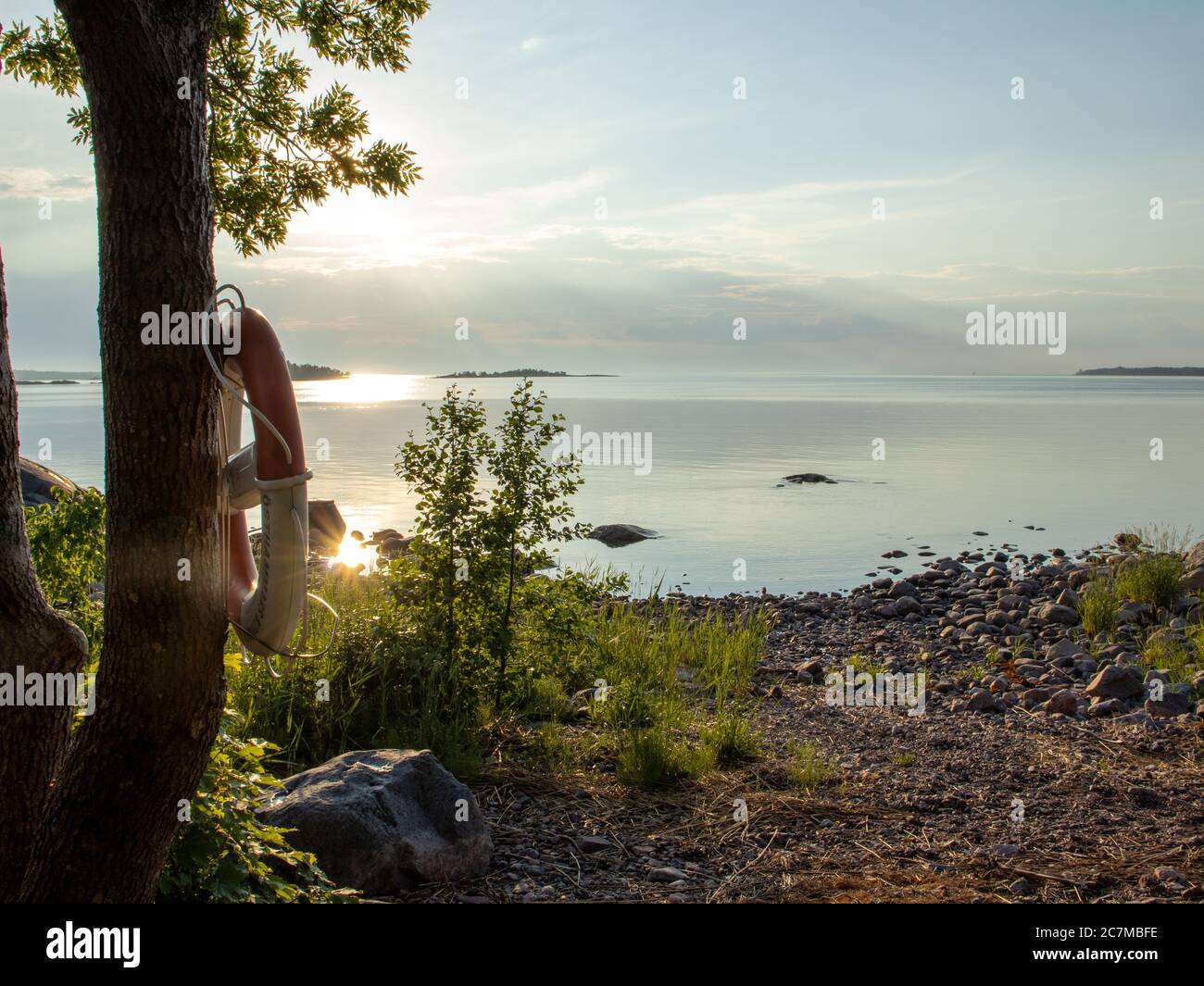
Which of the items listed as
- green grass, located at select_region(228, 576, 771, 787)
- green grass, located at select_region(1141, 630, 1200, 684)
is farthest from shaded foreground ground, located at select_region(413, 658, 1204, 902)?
green grass, located at select_region(1141, 630, 1200, 684)

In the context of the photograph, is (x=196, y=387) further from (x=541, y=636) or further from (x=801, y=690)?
(x=801, y=690)

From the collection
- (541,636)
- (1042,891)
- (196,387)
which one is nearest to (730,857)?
(1042,891)

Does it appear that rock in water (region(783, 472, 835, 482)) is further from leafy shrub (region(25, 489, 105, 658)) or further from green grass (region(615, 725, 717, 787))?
leafy shrub (region(25, 489, 105, 658))

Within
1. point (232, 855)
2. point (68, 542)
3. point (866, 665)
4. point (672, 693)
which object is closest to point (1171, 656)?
point (866, 665)

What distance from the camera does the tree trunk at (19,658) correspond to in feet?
9.57

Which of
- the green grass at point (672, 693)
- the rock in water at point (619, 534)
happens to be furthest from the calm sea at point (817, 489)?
the green grass at point (672, 693)

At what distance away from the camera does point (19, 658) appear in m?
2.92

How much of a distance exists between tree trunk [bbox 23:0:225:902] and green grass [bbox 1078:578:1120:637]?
374 inches

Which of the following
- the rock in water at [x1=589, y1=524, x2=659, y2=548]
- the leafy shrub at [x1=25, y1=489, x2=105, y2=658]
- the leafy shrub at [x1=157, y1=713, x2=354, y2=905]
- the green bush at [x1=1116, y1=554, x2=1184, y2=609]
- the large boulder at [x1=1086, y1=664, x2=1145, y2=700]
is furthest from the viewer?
the rock in water at [x1=589, y1=524, x2=659, y2=548]

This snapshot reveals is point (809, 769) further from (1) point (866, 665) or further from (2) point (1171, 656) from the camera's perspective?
(2) point (1171, 656)

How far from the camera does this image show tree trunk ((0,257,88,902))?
9.57ft

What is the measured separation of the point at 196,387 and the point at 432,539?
385 cm

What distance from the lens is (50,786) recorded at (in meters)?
3.24

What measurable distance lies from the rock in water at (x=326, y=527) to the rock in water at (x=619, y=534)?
470cm
